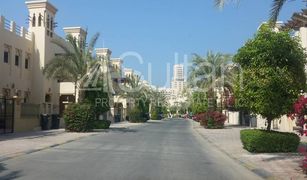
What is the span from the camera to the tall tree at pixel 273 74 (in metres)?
19.3

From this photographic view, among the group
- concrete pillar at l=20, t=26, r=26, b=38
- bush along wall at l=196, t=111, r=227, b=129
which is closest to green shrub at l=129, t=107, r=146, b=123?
bush along wall at l=196, t=111, r=227, b=129

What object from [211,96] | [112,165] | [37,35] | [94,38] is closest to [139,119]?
[211,96]

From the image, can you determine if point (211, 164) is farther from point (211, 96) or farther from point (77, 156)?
point (211, 96)

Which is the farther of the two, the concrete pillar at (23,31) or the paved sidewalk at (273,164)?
the concrete pillar at (23,31)

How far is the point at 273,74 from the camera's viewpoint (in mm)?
19281

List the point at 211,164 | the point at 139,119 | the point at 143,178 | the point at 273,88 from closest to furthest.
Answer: the point at 143,178
the point at 211,164
the point at 273,88
the point at 139,119

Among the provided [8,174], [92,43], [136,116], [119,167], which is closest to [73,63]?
[92,43]

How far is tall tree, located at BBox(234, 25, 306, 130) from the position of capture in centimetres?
1928

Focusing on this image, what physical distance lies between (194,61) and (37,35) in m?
17.1

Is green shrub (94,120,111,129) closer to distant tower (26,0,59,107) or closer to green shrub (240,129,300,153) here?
distant tower (26,0,59,107)

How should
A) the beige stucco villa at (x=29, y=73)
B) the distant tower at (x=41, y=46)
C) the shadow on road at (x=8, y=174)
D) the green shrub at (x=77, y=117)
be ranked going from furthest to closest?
1. the distant tower at (x=41, y=46)
2. the green shrub at (x=77, y=117)
3. the beige stucco villa at (x=29, y=73)
4. the shadow on road at (x=8, y=174)

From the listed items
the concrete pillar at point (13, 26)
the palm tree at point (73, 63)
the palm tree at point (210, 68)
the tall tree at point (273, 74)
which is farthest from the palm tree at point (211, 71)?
the tall tree at point (273, 74)

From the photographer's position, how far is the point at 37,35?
44594 millimetres

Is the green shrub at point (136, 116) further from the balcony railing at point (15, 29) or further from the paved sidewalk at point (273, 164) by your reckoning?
the paved sidewalk at point (273, 164)
